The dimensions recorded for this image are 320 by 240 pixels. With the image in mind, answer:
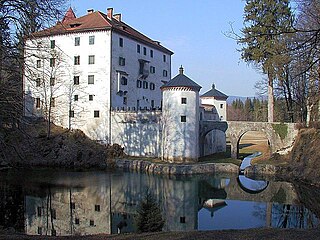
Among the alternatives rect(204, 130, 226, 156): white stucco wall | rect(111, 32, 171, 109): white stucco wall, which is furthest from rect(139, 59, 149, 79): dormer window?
rect(204, 130, 226, 156): white stucco wall

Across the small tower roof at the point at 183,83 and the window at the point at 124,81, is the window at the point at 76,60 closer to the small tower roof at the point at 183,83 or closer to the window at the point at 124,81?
the window at the point at 124,81

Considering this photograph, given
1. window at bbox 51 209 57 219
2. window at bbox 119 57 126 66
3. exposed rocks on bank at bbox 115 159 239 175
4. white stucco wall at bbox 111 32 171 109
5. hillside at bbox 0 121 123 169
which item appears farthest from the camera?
window at bbox 119 57 126 66

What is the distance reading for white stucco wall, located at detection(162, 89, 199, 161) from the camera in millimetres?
27312

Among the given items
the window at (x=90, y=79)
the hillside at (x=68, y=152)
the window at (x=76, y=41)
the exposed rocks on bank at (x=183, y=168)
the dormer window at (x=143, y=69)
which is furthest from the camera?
the dormer window at (x=143, y=69)

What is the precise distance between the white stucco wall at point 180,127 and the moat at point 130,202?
423cm

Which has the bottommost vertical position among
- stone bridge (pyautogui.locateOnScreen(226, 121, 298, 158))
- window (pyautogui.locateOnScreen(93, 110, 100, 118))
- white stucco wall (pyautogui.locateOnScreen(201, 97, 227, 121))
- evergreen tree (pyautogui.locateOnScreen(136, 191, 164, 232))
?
evergreen tree (pyautogui.locateOnScreen(136, 191, 164, 232))

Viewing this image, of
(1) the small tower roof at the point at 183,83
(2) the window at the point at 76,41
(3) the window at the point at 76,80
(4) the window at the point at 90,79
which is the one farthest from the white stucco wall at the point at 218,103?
(2) the window at the point at 76,41

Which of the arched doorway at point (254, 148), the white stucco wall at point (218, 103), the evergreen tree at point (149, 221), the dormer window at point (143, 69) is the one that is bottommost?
the evergreen tree at point (149, 221)

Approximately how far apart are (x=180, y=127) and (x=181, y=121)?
0.46m

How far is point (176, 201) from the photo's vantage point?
17391 mm

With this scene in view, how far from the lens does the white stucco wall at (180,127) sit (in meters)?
27.3

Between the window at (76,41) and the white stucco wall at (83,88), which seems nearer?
the white stucco wall at (83,88)

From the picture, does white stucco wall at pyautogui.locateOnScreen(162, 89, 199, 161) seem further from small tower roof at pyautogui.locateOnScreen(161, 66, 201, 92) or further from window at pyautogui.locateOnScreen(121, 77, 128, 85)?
window at pyautogui.locateOnScreen(121, 77, 128, 85)

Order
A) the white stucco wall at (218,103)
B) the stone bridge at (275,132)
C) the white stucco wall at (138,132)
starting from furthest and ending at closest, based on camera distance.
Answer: the white stucco wall at (218,103)
the white stucco wall at (138,132)
the stone bridge at (275,132)
